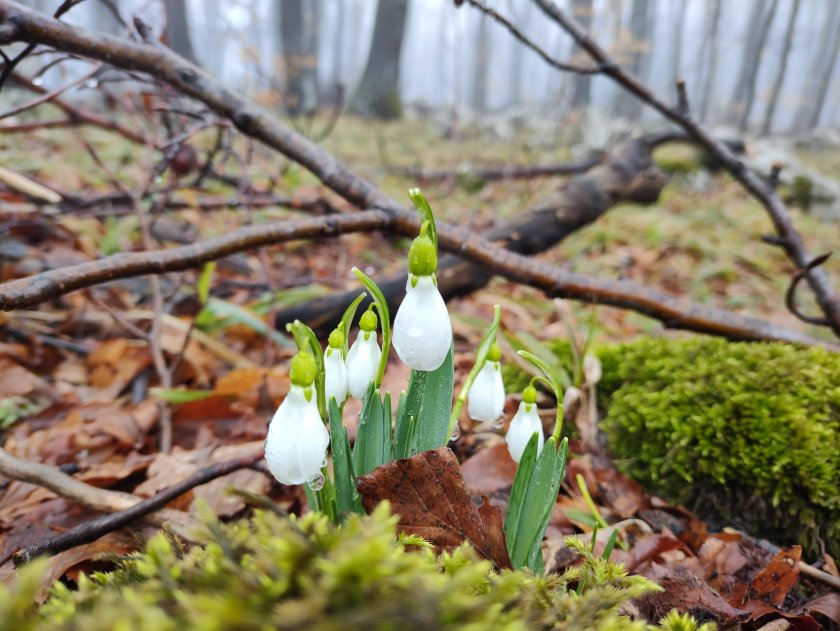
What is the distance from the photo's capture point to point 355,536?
56 cm

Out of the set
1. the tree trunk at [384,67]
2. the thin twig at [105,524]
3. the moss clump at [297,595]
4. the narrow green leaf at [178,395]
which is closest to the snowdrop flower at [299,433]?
the moss clump at [297,595]

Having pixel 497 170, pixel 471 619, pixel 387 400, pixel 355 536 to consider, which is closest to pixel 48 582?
pixel 387 400

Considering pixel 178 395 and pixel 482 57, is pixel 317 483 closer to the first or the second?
pixel 178 395

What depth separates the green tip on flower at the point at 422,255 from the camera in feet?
2.78

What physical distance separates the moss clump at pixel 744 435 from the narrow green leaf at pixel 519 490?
2.57 feet

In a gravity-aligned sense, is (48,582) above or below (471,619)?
below

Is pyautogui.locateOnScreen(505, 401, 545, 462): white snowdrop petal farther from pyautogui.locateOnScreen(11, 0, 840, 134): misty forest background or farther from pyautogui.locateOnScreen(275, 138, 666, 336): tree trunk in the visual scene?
pyautogui.locateOnScreen(11, 0, 840, 134): misty forest background

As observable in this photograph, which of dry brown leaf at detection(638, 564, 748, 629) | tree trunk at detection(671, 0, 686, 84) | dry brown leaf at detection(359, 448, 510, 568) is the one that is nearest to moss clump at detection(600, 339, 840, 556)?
dry brown leaf at detection(638, 564, 748, 629)

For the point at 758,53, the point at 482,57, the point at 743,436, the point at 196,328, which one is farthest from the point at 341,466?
the point at 758,53

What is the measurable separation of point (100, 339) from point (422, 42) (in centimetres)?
7712

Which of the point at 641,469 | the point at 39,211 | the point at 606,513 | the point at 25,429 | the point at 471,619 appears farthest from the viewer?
the point at 39,211

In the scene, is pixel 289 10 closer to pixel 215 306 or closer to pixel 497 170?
pixel 497 170

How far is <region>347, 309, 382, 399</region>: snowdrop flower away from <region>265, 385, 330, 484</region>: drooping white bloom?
178 millimetres

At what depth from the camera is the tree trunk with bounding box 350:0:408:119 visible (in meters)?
14.4
